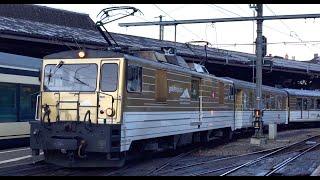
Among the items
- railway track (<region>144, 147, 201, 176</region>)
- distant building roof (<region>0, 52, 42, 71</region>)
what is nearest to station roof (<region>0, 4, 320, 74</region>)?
distant building roof (<region>0, 52, 42, 71</region>)

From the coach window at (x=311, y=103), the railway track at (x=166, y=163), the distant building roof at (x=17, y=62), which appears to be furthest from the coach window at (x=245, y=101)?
the coach window at (x=311, y=103)

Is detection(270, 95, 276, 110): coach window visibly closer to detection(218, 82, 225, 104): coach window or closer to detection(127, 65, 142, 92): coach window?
detection(218, 82, 225, 104): coach window

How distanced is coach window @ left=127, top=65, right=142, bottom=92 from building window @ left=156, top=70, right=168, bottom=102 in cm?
123

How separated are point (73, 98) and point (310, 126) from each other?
33.2 metres

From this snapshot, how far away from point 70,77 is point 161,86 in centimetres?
281

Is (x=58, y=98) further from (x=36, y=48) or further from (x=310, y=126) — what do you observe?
(x=310, y=126)

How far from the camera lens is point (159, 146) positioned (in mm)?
15516

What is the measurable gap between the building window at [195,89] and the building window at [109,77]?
17.6ft

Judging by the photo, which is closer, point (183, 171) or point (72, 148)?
point (72, 148)

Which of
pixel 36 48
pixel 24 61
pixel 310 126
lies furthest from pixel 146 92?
pixel 310 126

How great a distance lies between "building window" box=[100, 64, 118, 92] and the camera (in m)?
12.6

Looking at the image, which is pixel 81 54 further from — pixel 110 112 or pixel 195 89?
pixel 195 89

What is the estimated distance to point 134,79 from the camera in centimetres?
1314

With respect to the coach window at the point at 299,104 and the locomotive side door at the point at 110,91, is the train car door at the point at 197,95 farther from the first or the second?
the coach window at the point at 299,104
